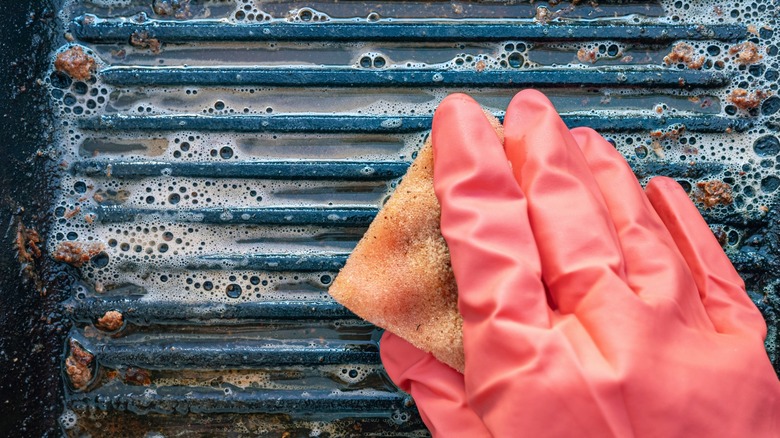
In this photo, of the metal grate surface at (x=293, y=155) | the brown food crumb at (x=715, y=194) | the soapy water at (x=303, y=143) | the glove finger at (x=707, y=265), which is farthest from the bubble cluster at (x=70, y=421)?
the brown food crumb at (x=715, y=194)

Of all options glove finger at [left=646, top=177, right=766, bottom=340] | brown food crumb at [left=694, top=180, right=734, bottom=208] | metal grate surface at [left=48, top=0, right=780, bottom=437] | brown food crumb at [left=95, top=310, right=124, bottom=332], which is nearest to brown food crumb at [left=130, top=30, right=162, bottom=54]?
metal grate surface at [left=48, top=0, right=780, bottom=437]

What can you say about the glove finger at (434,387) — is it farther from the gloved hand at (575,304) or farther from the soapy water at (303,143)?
the soapy water at (303,143)

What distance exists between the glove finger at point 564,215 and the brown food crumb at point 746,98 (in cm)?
50

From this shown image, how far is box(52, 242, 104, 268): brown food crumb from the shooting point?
1.33 metres

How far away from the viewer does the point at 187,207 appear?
4.36ft

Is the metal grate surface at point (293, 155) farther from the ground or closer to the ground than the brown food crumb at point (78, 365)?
farther from the ground

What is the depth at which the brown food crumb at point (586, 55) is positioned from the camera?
1332 millimetres

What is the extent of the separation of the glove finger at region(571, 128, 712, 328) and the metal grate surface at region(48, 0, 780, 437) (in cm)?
23

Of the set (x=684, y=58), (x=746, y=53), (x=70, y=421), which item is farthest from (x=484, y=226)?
(x=70, y=421)

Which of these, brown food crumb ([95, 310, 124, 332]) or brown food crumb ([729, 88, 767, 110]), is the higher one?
brown food crumb ([729, 88, 767, 110])

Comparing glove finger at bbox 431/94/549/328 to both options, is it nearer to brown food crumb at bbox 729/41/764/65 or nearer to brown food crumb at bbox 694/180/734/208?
brown food crumb at bbox 694/180/734/208

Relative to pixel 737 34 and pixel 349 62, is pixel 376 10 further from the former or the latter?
pixel 737 34

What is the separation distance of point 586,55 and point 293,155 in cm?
69

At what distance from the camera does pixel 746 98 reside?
132 cm
